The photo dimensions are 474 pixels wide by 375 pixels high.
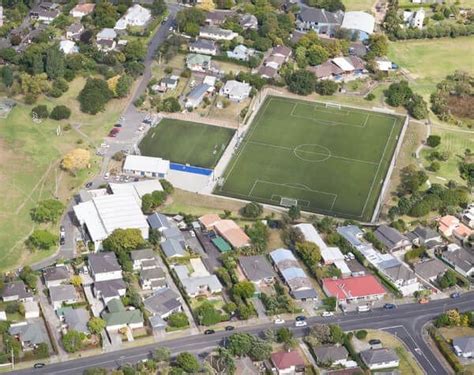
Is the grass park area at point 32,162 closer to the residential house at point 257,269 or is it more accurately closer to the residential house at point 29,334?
the residential house at point 29,334

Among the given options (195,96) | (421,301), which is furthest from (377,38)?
(421,301)

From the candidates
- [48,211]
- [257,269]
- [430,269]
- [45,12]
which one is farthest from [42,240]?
[45,12]

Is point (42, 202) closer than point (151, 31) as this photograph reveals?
Answer: Yes

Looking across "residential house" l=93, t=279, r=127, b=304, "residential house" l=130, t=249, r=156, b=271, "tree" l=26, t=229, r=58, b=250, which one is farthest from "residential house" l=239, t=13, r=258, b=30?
"residential house" l=93, t=279, r=127, b=304

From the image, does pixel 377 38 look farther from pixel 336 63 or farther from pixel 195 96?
pixel 195 96

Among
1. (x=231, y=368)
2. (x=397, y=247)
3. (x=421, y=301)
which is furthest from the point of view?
(x=397, y=247)

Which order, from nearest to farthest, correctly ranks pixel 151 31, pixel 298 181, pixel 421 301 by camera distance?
pixel 421 301
pixel 298 181
pixel 151 31
